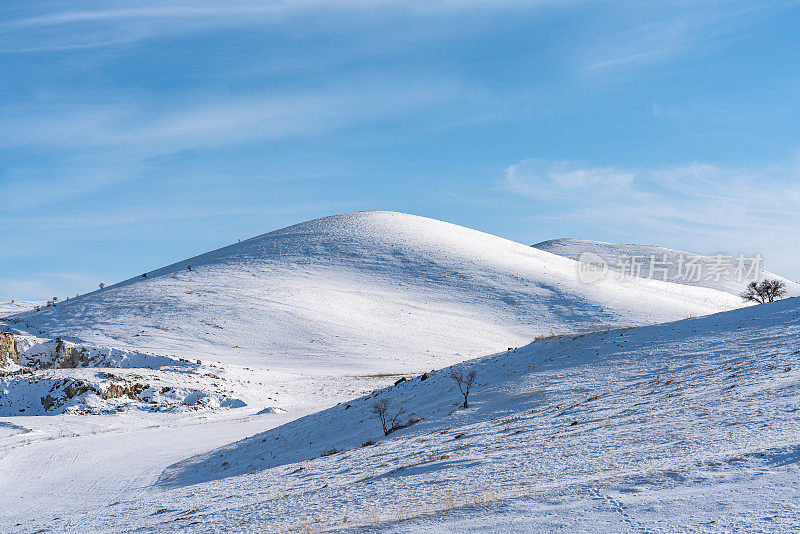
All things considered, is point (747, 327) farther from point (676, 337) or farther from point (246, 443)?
point (246, 443)

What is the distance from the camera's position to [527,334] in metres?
69.6

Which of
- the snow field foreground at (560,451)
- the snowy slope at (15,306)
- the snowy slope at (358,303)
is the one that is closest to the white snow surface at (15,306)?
the snowy slope at (15,306)

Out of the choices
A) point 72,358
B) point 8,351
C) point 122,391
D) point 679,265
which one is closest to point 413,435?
point 122,391

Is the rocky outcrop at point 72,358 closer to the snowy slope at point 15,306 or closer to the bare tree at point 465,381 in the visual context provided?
the bare tree at point 465,381

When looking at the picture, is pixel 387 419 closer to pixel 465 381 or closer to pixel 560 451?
pixel 465 381

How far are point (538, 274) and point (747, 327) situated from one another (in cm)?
7172

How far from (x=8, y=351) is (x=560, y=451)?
151ft

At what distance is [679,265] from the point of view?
516 feet

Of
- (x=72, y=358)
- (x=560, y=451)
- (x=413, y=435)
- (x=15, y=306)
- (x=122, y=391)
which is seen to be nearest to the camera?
(x=560, y=451)

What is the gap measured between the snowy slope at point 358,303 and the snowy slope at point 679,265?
36.7 metres

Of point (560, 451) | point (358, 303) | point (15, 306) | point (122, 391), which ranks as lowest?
point (122, 391)

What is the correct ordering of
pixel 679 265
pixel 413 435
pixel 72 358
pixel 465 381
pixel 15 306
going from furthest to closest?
pixel 679 265, pixel 15 306, pixel 72 358, pixel 465 381, pixel 413 435

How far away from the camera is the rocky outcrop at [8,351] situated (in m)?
44.4

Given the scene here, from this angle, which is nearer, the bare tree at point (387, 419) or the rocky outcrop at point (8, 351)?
the bare tree at point (387, 419)
